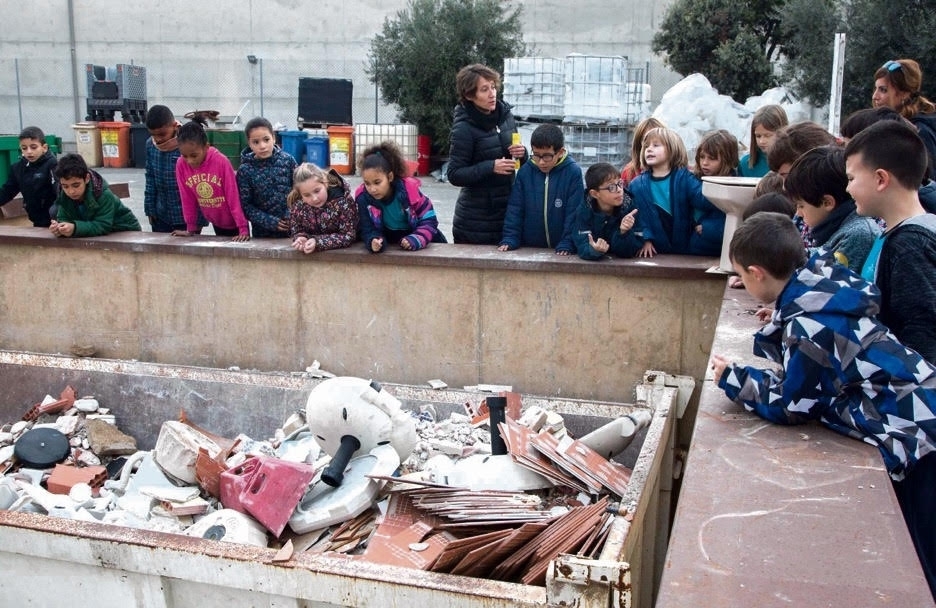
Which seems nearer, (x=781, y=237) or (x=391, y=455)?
(x=781, y=237)

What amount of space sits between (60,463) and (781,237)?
431cm

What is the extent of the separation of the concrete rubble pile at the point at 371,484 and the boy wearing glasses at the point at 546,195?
1.29 metres

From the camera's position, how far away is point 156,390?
5.81 meters

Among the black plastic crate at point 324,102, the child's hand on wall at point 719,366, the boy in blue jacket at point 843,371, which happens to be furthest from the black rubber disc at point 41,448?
the black plastic crate at point 324,102

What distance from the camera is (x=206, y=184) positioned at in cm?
655

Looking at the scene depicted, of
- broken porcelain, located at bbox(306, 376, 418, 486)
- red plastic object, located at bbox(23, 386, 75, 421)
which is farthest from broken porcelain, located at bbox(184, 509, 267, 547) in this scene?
red plastic object, located at bbox(23, 386, 75, 421)

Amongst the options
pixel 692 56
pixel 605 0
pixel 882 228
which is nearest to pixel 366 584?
pixel 882 228

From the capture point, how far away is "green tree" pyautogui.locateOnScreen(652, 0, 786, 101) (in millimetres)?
19281

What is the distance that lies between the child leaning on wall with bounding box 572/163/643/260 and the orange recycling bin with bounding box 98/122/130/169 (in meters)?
18.9

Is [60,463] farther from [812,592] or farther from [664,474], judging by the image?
Answer: [812,592]

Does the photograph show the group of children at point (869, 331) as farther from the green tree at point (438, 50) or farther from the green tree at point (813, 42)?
the green tree at point (438, 50)

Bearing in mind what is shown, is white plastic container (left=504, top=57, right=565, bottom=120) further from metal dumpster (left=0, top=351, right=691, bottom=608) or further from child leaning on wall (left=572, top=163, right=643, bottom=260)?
metal dumpster (left=0, top=351, right=691, bottom=608)

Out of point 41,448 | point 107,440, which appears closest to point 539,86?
point 107,440

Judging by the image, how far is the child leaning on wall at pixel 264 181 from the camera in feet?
21.0
